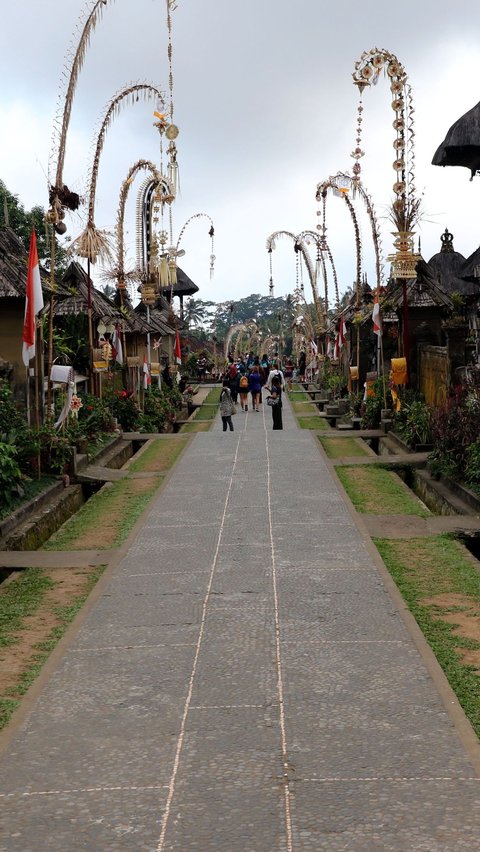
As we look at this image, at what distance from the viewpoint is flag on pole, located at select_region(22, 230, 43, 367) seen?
16812 millimetres

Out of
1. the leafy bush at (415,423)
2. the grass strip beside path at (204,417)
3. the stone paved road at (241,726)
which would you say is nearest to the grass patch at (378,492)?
the leafy bush at (415,423)

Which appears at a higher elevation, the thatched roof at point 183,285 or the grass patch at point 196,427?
the thatched roof at point 183,285

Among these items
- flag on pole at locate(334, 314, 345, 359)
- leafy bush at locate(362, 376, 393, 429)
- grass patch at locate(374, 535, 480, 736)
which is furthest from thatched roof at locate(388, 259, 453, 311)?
grass patch at locate(374, 535, 480, 736)

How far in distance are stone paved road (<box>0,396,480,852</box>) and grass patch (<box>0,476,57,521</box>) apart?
301 cm

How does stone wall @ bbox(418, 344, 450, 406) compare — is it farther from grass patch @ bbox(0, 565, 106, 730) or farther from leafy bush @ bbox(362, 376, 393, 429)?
grass patch @ bbox(0, 565, 106, 730)

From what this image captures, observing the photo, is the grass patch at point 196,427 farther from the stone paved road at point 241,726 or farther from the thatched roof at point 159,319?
the stone paved road at point 241,726

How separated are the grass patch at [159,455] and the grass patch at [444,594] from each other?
28.9ft

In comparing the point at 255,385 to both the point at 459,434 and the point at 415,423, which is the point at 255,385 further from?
the point at 459,434

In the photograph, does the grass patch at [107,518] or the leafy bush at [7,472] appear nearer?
the grass patch at [107,518]

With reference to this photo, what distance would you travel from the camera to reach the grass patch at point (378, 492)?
16152mm

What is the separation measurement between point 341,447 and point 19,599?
14435mm

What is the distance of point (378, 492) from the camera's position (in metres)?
17.8

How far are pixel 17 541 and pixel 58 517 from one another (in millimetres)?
2705

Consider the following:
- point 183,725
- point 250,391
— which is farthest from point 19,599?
point 250,391
